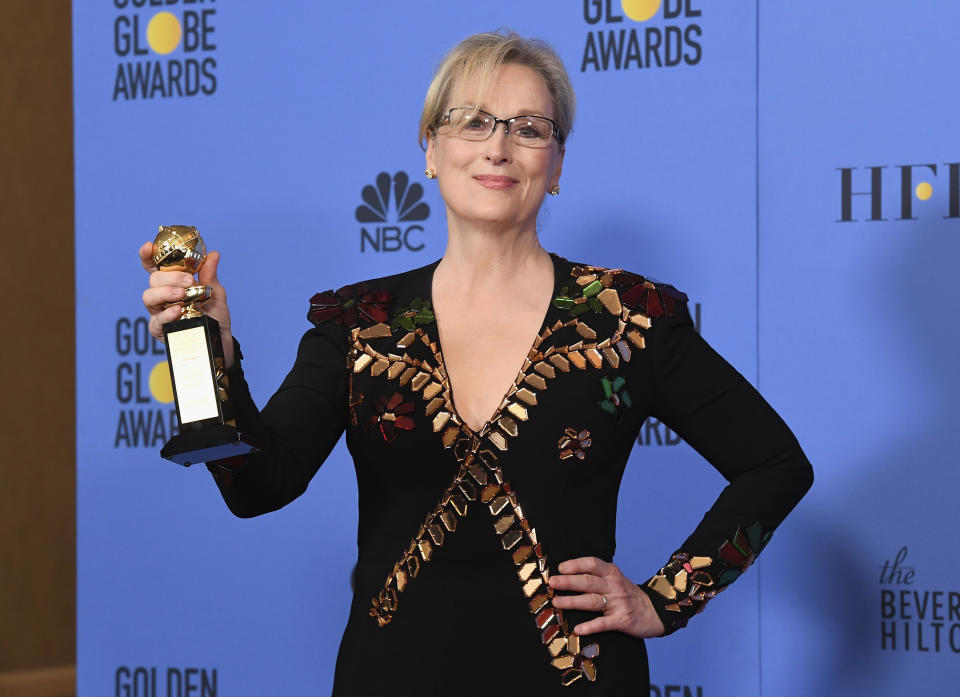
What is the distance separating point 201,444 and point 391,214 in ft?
5.91

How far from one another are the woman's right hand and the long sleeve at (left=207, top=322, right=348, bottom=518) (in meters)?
0.05

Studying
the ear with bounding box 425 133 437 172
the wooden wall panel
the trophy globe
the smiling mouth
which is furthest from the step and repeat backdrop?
the trophy globe

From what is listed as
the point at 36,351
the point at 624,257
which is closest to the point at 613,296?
the point at 624,257

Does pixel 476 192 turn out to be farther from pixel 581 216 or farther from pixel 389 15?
pixel 389 15

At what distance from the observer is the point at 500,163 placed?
6.63 ft

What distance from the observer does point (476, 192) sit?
2018mm

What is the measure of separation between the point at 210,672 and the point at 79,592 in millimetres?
490

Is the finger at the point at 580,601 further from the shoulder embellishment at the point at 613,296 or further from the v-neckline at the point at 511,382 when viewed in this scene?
the shoulder embellishment at the point at 613,296

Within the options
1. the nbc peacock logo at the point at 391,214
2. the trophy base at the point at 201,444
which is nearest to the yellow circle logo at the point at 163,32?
the nbc peacock logo at the point at 391,214

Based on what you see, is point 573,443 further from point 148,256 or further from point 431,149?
point 148,256

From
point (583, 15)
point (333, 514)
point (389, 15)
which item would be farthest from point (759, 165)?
point (333, 514)

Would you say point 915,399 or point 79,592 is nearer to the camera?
point 915,399

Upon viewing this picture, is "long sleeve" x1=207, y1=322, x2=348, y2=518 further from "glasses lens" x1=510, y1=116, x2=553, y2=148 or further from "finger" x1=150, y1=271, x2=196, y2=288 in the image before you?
"glasses lens" x1=510, y1=116, x2=553, y2=148

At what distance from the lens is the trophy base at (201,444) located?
1.65 m
